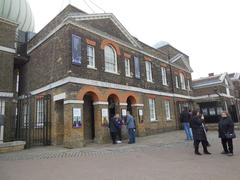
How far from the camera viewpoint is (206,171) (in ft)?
18.7

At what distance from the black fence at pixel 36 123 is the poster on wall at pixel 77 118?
7.87ft

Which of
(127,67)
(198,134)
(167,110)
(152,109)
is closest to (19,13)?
(127,67)

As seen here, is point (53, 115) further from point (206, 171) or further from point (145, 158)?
point (206, 171)

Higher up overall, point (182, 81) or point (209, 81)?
point (209, 81)

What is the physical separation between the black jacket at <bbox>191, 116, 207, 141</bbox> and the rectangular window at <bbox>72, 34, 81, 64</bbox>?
24.0 feet

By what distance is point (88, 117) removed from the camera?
13727 mm

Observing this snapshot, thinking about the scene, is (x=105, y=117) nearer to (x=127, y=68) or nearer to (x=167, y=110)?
(x=127, y=68)

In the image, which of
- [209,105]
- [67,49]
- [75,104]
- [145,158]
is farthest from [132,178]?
[209,105]

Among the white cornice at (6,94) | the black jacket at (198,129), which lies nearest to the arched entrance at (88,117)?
the white cornice at (6,94)

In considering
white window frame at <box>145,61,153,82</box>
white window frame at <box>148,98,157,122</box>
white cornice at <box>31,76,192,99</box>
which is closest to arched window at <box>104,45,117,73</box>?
white cornice at <box>31,76,192,99</box>

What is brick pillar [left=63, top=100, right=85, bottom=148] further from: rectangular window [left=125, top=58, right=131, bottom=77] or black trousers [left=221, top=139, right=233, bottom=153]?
black trousers [left=221, top=139, right=233, bottom=153]

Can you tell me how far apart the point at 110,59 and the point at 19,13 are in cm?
1202

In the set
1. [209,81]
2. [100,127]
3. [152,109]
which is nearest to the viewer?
[100,127]

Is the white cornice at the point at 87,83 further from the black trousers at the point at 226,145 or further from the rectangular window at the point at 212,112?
the rectangular window at the point at 212,112
